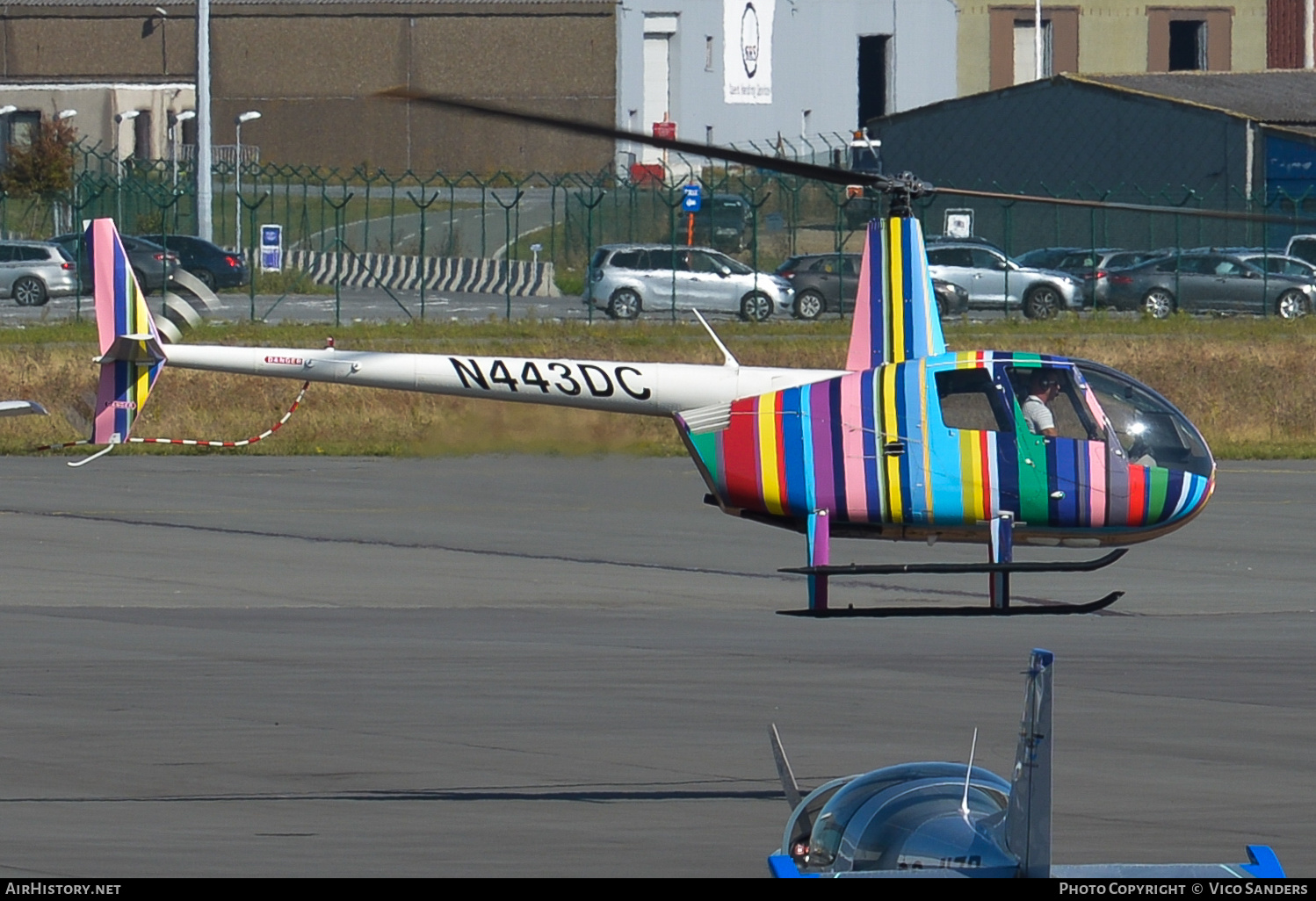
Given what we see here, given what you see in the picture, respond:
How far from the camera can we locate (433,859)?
1061cm

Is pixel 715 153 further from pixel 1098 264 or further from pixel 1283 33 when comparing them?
pixel 1283 33

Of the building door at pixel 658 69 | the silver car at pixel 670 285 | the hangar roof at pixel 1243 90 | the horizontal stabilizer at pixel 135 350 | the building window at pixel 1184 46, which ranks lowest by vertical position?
the horizontal stabilizer at pixel 135 350

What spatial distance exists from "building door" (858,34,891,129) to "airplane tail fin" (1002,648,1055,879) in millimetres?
82370

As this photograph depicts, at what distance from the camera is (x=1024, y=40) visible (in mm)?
84062

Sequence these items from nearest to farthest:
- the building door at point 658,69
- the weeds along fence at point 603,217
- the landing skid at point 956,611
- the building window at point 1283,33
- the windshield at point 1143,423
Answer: the landing skid at point 956,611 → the windshield at point 1143,423 → the weeds along fence at point 603,217 → the building door at point 658,69 → the building window at point 1283,33

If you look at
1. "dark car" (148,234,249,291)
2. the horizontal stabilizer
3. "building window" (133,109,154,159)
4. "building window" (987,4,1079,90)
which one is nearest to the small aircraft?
the horizontal stabilizer

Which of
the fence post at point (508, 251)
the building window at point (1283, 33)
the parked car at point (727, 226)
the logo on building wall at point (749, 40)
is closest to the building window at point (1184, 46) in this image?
the building window at point (1283, 33)

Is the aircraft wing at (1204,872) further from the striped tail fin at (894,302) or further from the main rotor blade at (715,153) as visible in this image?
the striped tail fin at (894,302)

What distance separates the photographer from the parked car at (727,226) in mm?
50091

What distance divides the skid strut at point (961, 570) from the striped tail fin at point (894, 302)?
1.28 metres

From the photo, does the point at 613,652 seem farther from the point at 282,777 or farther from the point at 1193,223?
the point at 1193,223

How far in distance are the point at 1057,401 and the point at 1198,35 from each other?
75259 millimetres

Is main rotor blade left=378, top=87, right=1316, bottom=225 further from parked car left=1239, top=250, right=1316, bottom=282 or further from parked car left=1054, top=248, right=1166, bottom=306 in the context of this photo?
parked car left=1239, top=250, right=1316, bottom=282

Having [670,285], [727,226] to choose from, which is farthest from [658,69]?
[670,285]
